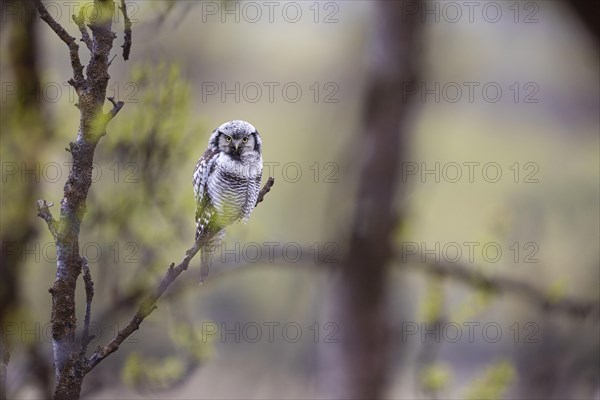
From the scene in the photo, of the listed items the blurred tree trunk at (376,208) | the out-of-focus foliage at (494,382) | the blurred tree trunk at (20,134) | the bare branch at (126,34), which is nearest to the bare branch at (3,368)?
the bare branch at (126,34)

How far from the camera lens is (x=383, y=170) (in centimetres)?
529

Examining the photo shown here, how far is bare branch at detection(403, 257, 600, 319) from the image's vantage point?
459 cm

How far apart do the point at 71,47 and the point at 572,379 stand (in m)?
4.11

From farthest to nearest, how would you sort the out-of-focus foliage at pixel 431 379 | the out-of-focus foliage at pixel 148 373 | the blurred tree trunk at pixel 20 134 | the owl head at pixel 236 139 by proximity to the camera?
the out-of-focus foliage at pixel 431 379 → the out-of-focus foliage at pixel 148 373 → the blurred tree trunk at pixel 20 134 → the owl head at pixel 236 139

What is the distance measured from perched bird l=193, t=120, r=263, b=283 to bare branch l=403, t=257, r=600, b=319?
8.92 ft

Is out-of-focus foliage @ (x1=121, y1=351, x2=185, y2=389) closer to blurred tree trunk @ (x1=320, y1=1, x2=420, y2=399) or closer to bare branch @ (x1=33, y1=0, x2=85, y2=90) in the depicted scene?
blurred tree trunk @ (x1=320, y1=1, x2=420, y2=399)

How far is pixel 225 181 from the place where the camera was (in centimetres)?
269

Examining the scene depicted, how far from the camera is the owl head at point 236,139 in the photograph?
2.37m

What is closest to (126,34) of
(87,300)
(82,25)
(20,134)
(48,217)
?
(82,25)

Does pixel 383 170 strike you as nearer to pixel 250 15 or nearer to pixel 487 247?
pixel 487 247

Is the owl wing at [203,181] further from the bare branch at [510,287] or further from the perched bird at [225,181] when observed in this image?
the bare branch at [510,287]

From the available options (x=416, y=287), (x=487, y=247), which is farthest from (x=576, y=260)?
(x=416, y=287)

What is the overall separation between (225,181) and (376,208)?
2.64 m

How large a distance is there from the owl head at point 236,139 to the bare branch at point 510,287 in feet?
9.37
